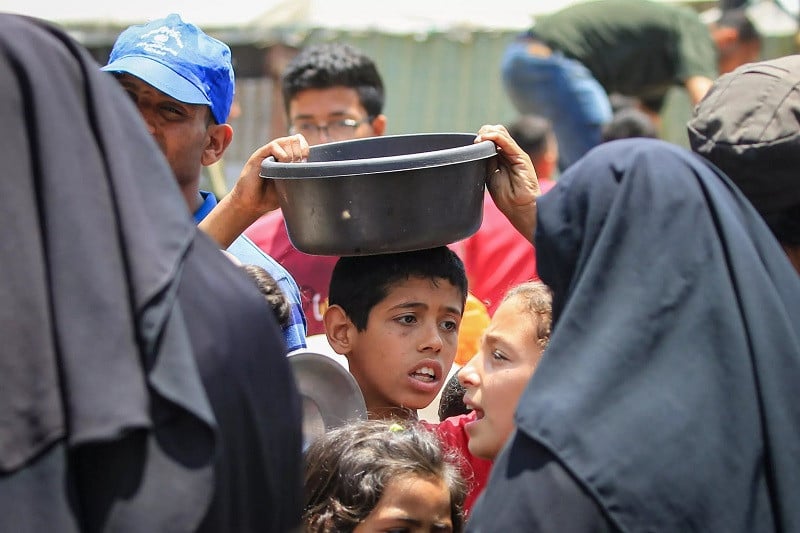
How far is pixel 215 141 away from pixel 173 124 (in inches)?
7.5

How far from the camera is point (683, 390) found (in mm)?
1806

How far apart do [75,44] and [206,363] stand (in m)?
0.50

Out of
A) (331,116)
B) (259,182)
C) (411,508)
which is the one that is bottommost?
(411,508)

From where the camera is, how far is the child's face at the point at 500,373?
9.26 feet

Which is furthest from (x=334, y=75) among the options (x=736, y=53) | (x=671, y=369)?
(x=736, y=53)

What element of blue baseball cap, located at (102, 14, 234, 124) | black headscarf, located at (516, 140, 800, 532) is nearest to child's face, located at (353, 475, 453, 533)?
black headscarf, located at (516, 140, 800, 532)

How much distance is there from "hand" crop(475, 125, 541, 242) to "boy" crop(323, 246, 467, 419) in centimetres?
38

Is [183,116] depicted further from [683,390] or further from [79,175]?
[683,390]

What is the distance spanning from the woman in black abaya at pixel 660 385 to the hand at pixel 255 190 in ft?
4.70

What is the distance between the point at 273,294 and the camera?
330 cm

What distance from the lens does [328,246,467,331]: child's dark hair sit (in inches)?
137

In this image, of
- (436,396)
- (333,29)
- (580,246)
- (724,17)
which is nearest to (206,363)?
(580,246)

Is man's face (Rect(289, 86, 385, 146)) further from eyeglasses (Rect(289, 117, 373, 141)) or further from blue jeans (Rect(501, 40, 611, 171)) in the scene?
blue jeans (Rect(501, 40, 611, 171))

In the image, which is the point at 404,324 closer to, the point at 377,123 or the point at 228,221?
the point at 228,221
